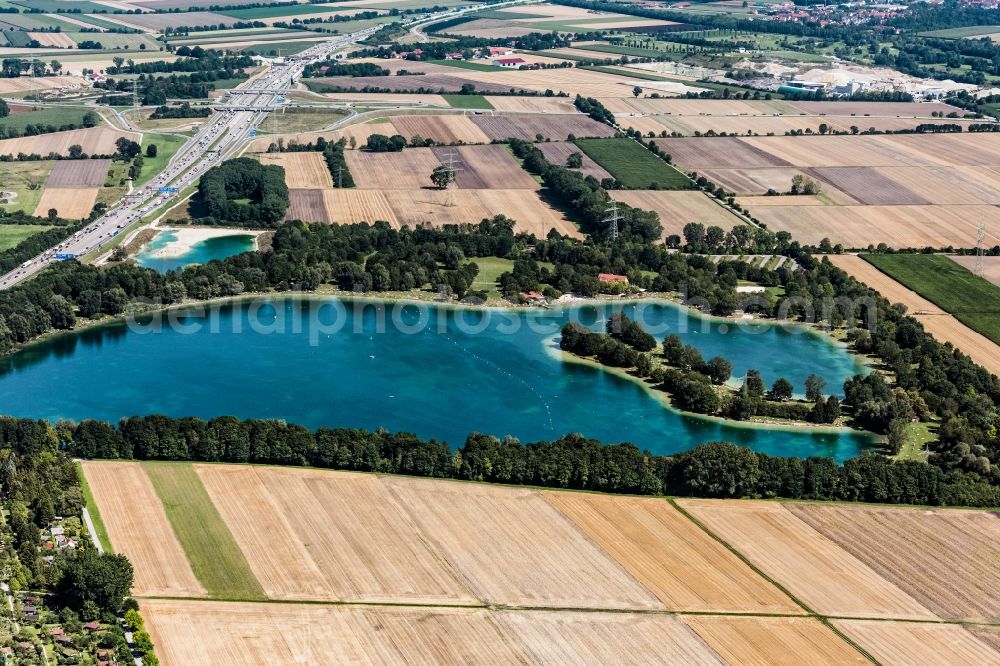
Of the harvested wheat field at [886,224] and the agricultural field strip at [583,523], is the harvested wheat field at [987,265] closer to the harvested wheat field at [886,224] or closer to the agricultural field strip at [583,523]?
the harvested wheat field at [886,224]

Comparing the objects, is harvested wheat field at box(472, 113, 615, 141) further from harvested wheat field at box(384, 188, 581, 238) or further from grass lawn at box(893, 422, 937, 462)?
grass lawn at box(893, 422, 937, 462)

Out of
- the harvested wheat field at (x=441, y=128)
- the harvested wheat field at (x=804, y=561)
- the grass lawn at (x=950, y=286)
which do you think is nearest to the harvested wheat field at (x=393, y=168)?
the harvested wheat field at (x=441, y=128)

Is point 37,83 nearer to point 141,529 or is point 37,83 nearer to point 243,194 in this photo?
point 243,194

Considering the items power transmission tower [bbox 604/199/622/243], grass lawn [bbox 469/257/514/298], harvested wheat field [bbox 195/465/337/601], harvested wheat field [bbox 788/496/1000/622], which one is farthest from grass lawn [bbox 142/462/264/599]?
power transmission tower [bbox 604/199/622/243]

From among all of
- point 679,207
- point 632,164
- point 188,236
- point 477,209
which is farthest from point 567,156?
point 188,236

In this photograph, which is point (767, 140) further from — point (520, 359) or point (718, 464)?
point (718, 464)

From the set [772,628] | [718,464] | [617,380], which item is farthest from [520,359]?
[772,628]
